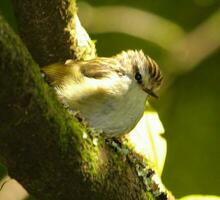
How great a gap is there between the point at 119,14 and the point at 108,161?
1.14 metres

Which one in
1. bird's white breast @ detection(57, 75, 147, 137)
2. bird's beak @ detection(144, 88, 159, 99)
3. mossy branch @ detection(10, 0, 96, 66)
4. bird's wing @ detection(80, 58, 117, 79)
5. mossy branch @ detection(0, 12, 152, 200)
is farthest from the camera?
bird's beak @ detection(144, 88, 159, 99)

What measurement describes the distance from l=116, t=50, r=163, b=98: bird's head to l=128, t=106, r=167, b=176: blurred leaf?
0.63 feet

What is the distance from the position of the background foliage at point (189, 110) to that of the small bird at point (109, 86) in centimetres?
19

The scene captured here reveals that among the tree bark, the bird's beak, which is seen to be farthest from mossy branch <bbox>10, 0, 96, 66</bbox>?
the bird's beak

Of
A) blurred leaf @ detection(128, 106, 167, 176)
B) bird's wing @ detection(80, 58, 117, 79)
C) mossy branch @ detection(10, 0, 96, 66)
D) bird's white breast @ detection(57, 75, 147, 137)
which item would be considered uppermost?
mossy branch @ detection(10, 0, 96, 66)

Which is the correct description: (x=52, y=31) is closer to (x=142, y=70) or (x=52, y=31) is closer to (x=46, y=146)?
(x=142, y=70)

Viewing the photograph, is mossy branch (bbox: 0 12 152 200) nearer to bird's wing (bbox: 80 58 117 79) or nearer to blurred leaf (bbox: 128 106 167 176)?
blurred leaf (bbox: 128 106 167 176)

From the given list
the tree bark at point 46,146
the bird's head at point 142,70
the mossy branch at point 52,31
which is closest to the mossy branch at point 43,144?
the tree bark at point 46,146

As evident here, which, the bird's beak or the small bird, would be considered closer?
the small bird

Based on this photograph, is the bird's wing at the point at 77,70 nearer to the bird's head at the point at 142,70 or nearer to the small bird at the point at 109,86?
the small bird at the point at 109,86

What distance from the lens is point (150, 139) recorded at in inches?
150

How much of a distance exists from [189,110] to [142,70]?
583mm

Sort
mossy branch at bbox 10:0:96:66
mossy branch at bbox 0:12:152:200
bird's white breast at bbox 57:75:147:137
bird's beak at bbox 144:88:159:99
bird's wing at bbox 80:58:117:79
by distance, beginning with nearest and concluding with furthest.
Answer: mossy branch at bbox 0:12:152:200 → mossy branch at bbox 10:0:96:66 → bird's white breast at bbox 57:75:147:137 → bird's wing at bbox 80:58:117:79 → bird's beak at bbox 144:88:159:99

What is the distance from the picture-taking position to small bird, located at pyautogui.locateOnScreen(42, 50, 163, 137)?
12.1 feet
